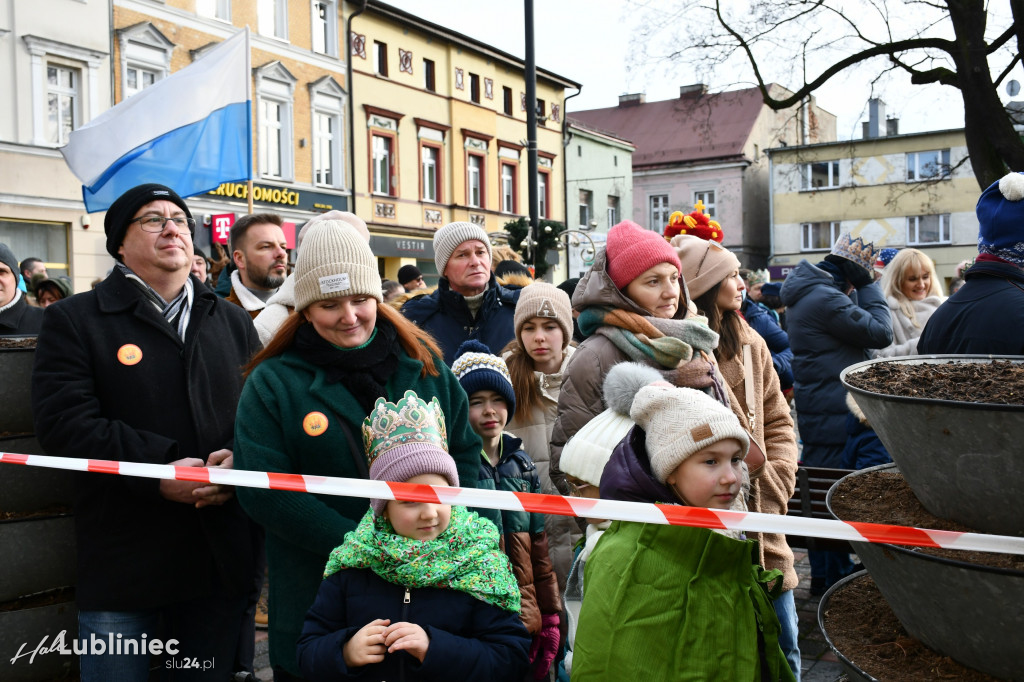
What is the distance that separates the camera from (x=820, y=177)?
49.8 m

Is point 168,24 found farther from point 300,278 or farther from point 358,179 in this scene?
point 300,278

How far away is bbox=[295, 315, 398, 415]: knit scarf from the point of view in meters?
2.90

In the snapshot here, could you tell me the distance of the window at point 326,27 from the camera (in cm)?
2609

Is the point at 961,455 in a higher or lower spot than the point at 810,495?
higher

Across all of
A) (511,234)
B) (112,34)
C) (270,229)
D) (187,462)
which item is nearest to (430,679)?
(187,462)

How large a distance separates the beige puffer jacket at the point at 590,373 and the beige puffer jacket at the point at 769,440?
1.95 ft

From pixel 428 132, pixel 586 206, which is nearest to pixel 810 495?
pixel 428 132

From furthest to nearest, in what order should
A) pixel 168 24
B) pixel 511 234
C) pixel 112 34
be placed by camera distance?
1. pixel 168 24
2. pixel 112 34
3. pixel 511 234

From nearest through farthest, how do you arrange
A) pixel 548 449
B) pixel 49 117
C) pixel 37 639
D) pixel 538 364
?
pixel 37 639, pixel 548 449, pixel 538 364, pixel 49 117

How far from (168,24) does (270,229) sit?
1865cm

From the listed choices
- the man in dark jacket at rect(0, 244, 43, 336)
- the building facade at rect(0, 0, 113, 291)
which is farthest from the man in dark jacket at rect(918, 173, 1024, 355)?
the building facade at rect(0, 0, 113, 291)

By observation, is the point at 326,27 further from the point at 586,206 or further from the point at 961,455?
the point at 961,455

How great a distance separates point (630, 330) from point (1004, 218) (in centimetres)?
130

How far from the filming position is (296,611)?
9.28 ft
